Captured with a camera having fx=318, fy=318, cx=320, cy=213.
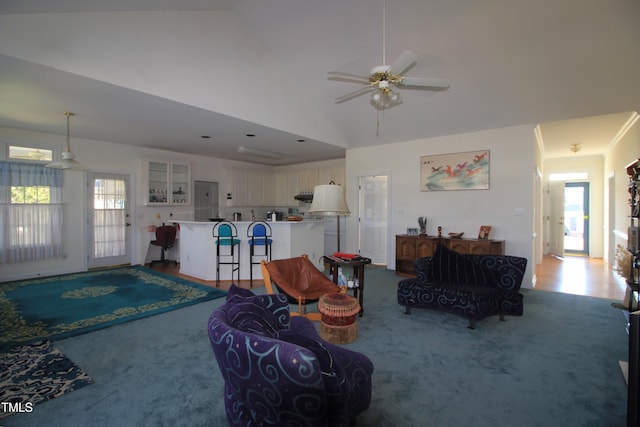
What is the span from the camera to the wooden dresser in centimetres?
505

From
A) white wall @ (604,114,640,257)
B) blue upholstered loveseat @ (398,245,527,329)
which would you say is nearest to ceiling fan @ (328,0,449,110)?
blue upholstered loveseat @ (398,245,527,329)

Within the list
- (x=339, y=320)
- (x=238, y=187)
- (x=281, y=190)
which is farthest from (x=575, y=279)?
(x=238, y=187)

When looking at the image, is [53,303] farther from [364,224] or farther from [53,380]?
[364,224]

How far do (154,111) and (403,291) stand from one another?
406cm

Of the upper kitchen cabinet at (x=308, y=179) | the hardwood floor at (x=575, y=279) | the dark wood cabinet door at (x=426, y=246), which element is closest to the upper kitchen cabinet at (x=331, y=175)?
the upper kitchen cabinet at (x=308, y=179)

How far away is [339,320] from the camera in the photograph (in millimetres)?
2969

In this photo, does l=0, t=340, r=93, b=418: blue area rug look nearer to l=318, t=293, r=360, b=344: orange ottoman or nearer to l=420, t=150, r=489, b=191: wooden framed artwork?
l=318, t=293, r=360, b=344: orange ottoman

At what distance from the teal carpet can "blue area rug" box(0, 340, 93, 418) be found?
0.08 metres

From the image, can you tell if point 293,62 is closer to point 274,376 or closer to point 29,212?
point 274,376

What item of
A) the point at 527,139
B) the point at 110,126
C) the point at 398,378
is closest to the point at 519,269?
the point at 398,378

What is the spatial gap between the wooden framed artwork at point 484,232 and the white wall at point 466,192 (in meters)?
0.15

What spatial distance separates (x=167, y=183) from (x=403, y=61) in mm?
6178

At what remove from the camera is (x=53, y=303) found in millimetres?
4148

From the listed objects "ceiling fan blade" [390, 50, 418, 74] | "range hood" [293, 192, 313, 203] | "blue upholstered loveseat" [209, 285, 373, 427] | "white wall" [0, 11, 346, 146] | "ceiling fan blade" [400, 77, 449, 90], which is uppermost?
"white wall" [0, 11, 346, 146]
